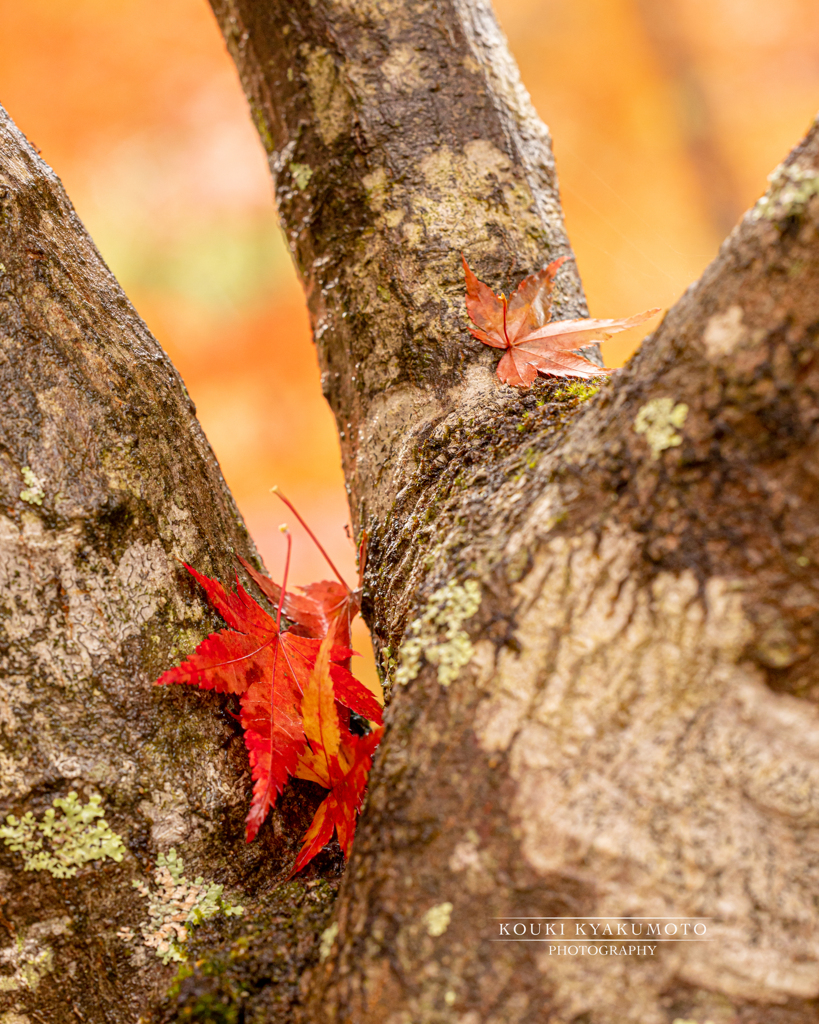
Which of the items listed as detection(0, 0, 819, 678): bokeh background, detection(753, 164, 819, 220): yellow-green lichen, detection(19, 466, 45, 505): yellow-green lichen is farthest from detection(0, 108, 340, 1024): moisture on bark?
detection(0, 0, 819, 678): bokeh background


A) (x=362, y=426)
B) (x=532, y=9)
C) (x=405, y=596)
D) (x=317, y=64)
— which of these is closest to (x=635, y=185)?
(x=532, y=9)

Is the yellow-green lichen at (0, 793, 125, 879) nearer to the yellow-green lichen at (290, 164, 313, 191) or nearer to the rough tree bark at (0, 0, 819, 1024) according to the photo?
the rough tree bark at (0, 0, 819, 1024)

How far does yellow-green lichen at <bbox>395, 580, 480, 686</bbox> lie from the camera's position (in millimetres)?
576

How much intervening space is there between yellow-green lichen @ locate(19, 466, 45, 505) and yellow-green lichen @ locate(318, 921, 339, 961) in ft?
1.47

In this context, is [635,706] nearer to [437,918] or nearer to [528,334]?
[437,918]

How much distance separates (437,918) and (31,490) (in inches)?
19.5

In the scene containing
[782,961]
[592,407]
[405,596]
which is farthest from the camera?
[405,596]

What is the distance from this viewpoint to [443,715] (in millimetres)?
567

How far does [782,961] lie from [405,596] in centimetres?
45

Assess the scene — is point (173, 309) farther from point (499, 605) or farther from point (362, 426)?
point (499, 605)

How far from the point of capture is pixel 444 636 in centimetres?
59

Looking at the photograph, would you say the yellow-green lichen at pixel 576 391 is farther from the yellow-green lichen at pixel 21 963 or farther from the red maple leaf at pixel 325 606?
the yellow-green lichen at pixel 21 963

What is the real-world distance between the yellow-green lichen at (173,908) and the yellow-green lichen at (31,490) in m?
0.34

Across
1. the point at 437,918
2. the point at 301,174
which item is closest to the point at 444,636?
the point at 437,918
